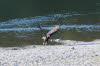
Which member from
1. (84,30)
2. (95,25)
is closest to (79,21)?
(95,25)

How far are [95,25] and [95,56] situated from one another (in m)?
17.7

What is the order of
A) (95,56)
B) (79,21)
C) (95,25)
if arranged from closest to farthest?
(95,56) → (95,25) → (79,21)

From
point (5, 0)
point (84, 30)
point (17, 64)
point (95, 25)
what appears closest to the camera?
point (17, 64)

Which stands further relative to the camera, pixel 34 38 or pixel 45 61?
pixel 34 38

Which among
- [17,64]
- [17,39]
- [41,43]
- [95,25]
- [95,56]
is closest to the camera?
[17,64]

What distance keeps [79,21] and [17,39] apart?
1137cm

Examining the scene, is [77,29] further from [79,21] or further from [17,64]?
[17,64]

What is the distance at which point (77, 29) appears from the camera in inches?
1137

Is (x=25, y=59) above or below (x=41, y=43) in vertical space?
above

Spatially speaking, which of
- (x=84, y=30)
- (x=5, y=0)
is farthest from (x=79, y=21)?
(x=5, y=0)

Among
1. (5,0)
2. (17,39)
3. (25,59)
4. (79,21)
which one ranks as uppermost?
(25,59)

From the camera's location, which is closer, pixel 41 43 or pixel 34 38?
pixel 41 43

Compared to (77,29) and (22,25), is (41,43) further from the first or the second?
(22,25)

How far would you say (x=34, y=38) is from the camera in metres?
25.1
